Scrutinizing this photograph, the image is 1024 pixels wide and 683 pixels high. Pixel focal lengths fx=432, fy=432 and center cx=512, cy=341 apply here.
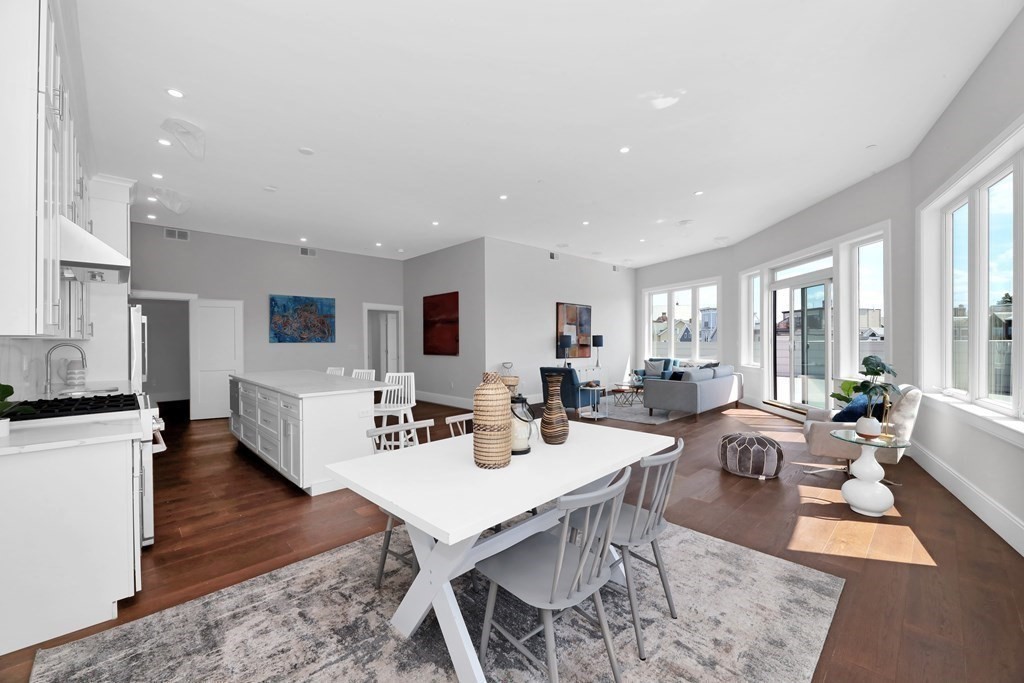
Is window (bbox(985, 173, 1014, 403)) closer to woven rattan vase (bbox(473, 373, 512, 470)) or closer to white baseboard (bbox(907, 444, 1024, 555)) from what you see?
white baseboard (bbox(907, 444, 1024, 555))

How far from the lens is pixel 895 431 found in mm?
3680

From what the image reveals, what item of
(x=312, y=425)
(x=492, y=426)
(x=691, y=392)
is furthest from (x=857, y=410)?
(x=312, y=425)

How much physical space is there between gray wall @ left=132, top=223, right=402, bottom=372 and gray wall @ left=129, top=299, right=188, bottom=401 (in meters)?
2.53

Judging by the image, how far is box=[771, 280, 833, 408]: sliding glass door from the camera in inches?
244

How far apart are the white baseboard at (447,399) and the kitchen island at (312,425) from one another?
144 inches

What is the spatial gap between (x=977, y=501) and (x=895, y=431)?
2.42 ft

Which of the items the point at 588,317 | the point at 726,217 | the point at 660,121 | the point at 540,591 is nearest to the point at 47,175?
the point at 540,591

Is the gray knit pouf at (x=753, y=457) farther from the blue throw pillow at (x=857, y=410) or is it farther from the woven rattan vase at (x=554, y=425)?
the woven rattan vase at (x=554, y=425)

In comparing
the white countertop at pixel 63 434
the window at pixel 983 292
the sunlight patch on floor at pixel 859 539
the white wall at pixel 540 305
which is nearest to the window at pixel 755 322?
the white wall at pixel 540 305

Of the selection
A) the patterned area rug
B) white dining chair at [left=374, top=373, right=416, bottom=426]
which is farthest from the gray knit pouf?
white dining chair at [left=374, top=373, right=416, bottom=426]

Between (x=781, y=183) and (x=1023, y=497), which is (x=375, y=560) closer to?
(x=1023, y=497)

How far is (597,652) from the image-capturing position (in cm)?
176

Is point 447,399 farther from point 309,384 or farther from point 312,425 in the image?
point 312,425

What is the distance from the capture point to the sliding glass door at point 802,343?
621cm
